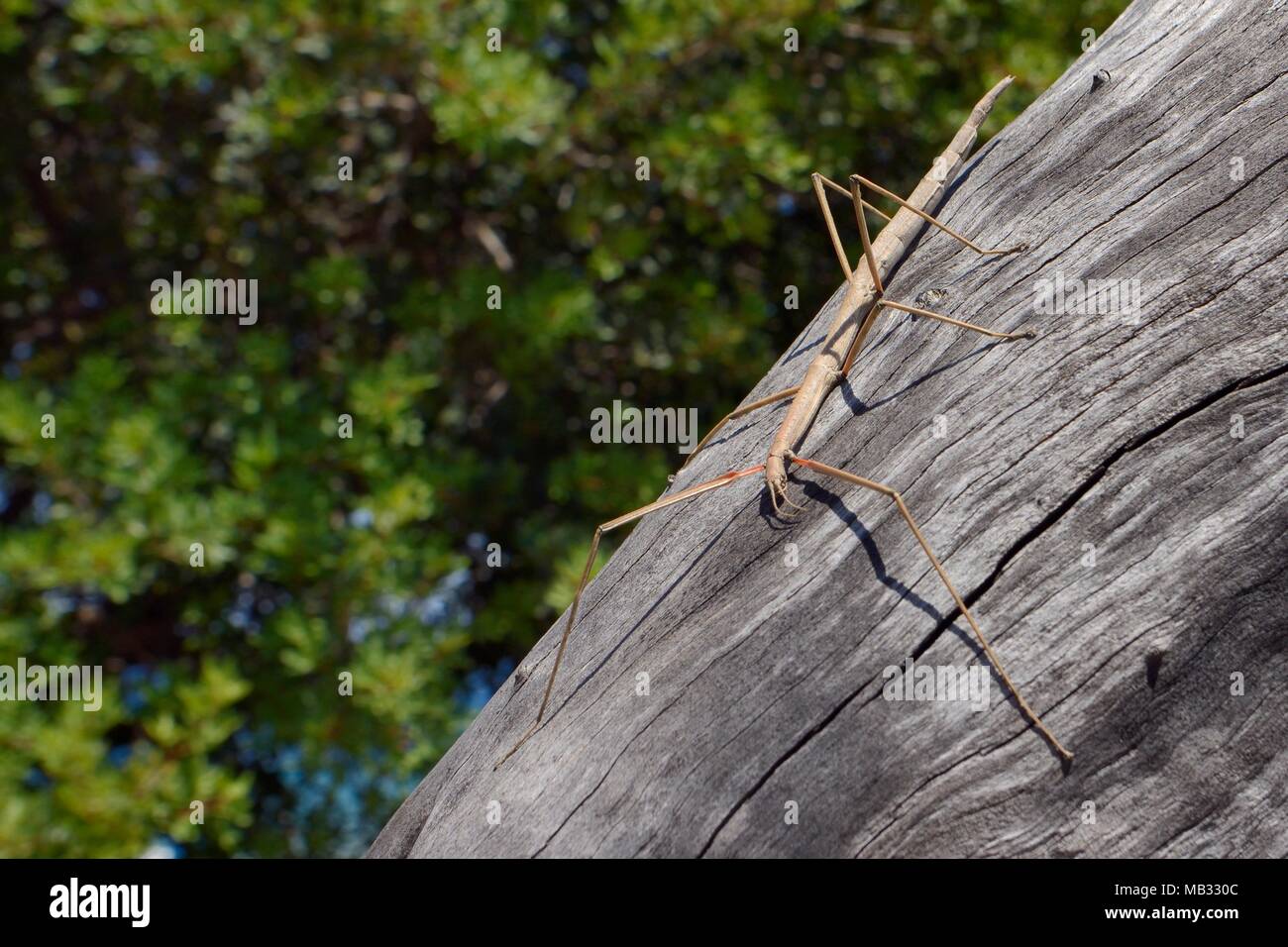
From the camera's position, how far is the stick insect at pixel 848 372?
181cm

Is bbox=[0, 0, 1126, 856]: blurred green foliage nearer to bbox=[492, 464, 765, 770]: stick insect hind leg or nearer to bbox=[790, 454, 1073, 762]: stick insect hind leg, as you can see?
bbox=[492, 464, 765, 770]: stick insect hind leg

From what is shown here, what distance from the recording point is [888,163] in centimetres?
457

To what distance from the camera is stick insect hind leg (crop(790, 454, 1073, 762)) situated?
64.1 inches

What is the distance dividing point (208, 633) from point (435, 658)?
1130 millimetres

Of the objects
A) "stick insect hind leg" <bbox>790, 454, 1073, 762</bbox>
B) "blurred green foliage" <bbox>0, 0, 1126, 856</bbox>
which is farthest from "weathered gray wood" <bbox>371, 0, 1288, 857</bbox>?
"blurred green foliage" <bbox>0, 0, 1126, 856</bbox>

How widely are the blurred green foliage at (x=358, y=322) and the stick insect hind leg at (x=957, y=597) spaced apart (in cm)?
213

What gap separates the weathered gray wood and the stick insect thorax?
0.05 metres

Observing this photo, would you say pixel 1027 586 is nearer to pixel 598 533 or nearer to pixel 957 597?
pixel 957 597

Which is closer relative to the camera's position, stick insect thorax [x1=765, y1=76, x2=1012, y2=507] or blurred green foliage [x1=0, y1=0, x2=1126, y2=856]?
stick insect thorax [x1=765, y1=76, x2=1012, y2=507]

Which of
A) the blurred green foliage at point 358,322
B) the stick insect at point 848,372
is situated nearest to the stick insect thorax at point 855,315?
the stick insect at point 848,372

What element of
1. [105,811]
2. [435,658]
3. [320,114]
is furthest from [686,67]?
[105,811]

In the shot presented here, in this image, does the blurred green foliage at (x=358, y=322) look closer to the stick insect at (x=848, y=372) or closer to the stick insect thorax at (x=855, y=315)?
the stick insect thorax at (x=855, y=315)
